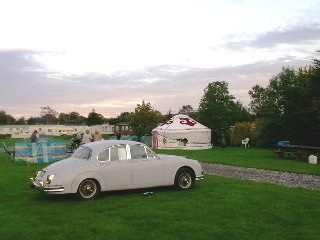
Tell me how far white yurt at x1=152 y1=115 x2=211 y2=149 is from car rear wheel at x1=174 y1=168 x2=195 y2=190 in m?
28.4

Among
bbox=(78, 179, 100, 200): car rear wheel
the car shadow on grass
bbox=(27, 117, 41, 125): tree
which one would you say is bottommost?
the car shadow on grass

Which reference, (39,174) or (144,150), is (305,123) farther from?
(39,174)

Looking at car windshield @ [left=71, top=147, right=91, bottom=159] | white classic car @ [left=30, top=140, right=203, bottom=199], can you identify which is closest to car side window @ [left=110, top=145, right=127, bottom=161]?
white classic car @ [left=30, top=140, right=203, bottom=199]

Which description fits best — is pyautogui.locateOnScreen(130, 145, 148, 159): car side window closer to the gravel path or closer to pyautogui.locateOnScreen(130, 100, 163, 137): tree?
the gravel path

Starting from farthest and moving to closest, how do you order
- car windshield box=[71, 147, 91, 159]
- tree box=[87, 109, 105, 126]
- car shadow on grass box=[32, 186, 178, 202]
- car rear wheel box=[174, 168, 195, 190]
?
tree box=[87, 109, 105, 126]
car rear wheel box=[174, 168, 195, 190]
car windshield box=[71, 147, 91, 159]
car shadow on grass box=[32, 186, 178, 202]

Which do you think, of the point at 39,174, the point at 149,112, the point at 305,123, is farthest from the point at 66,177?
the point at 149,112

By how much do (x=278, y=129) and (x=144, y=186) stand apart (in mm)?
30429

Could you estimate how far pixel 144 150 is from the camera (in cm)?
1209

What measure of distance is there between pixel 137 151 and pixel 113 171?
1046 mm

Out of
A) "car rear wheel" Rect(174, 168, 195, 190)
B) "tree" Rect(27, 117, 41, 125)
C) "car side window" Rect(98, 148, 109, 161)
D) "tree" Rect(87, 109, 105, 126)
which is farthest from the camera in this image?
"tree" Rect(27, 117, 41, 125)

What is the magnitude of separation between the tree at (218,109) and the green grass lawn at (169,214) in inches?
1683

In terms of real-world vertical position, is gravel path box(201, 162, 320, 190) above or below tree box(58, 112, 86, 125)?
below

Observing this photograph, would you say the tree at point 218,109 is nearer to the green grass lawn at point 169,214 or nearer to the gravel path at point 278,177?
the gravel path at point 278,177

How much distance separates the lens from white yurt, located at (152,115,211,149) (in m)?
42.0
